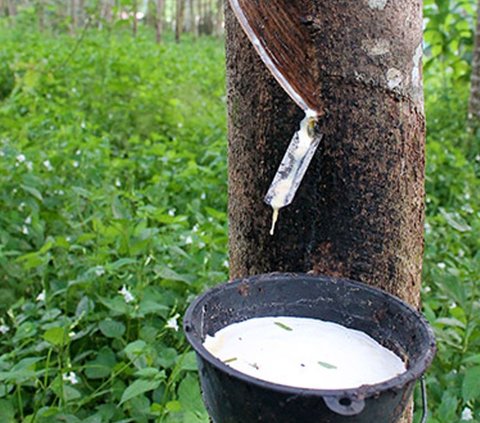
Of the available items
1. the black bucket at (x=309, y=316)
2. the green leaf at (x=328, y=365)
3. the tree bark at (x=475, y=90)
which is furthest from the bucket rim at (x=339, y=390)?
the tree bark at (x=475, y=90)

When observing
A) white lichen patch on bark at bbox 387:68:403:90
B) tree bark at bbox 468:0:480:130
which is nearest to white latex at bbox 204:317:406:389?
white lichen patch on bark at bbox 387:68:403:90

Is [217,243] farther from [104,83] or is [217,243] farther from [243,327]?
[104,83]

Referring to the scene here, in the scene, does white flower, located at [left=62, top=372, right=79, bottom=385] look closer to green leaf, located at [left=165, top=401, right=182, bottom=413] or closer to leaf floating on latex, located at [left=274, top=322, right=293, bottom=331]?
green leaf, located at [left=165, top=401, right=182, bottom=413]

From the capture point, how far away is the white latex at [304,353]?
0.98 metres

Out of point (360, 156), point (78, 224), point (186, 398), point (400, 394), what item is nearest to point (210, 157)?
point (78, 224)

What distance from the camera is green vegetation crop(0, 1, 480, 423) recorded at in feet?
6.35

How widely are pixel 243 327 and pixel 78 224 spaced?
2.08 metres

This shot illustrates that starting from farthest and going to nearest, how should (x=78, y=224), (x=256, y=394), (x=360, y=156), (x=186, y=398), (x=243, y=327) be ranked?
1. (x=78, y=224)
2. (x=186, y=398)
3. (x=360, y=156)
4. (x=243, y=327)
5. (x=256, y=394)

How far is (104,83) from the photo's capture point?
6.59 meters

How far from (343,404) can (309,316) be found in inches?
13.3

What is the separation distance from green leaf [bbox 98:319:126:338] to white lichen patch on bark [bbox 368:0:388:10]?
4.64 ft

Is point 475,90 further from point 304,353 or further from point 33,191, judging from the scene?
point 304,353

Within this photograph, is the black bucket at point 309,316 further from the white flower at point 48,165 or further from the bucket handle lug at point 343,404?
the white flower at point 48,165

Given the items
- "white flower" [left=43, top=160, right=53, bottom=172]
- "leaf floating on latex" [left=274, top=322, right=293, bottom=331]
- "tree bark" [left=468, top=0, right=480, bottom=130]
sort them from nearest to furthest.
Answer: "leaf floating on latex" [left=274, top=322, right=293, bottom=331], "white flower" [left=43, top=160, right=53, bottom=172], "tree bark" [left=468, top=0, right=480, bottom=130]
